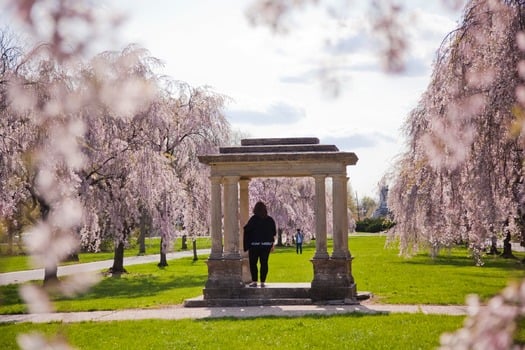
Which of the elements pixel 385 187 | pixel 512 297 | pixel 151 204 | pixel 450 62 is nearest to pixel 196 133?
pixel 151 204

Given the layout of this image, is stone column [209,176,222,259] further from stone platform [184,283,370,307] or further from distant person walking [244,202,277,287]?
stone platform [184,283,370,307]

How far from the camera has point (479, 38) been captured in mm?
9305

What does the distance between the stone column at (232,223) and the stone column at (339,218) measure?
2.23m

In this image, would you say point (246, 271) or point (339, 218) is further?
point (246, 271)

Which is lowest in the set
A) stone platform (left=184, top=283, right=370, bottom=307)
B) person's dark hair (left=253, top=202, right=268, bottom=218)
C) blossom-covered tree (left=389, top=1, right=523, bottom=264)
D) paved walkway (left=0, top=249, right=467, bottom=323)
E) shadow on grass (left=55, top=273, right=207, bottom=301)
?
shadow on grass (left=55, top=273, right=207, bottom=301)

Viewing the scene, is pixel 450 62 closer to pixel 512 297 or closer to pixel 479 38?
pixel 479 38

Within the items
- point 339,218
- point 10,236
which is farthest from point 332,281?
point 10,236

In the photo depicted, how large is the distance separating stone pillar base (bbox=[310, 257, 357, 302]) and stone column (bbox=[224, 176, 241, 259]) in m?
1.88

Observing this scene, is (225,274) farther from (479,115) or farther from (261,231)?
(479,115)

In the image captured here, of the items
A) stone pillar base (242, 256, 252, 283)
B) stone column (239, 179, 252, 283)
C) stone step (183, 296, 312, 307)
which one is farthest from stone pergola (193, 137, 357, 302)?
stone pillar base (242, 256, 252, 283)

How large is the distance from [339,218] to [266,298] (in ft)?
8.05

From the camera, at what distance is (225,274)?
1683cm

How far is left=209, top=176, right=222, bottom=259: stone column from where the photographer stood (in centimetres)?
1702

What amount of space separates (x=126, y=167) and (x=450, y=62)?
16.0 metres
